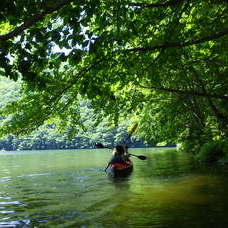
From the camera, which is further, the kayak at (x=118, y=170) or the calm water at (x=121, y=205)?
the kayak at (x=118, y=170)

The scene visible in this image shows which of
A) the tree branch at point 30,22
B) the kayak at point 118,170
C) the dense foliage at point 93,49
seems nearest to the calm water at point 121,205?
the dense foliage at point 93,49

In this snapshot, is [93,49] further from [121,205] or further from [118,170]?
[118,170]

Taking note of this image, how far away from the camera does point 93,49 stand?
20.5 ft

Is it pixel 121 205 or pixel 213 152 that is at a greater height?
pixel 213 152

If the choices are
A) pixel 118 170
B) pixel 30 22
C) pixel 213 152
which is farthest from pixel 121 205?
pixel 213 152

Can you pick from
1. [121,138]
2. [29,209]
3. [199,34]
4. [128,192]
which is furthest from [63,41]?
[121,138]

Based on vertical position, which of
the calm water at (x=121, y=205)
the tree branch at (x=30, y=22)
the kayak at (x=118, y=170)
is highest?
the tree branch at (x=30, y=22)

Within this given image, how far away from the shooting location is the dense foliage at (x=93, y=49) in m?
5.70

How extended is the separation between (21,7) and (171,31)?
506 centimetres

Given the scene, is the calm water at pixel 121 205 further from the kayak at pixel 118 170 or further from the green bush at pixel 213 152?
the green bush at pixel 213 152

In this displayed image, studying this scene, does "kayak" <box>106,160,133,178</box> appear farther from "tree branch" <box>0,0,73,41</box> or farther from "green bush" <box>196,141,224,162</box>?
"tree branch" <box>0,0,73,41</box>

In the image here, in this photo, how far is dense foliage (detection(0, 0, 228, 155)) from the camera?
570 cm

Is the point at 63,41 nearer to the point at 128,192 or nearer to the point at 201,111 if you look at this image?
the point at 128,192

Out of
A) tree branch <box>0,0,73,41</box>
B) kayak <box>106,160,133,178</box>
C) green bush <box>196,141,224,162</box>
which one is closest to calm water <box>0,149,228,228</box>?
kayak <box>106,160,133,178</box>
